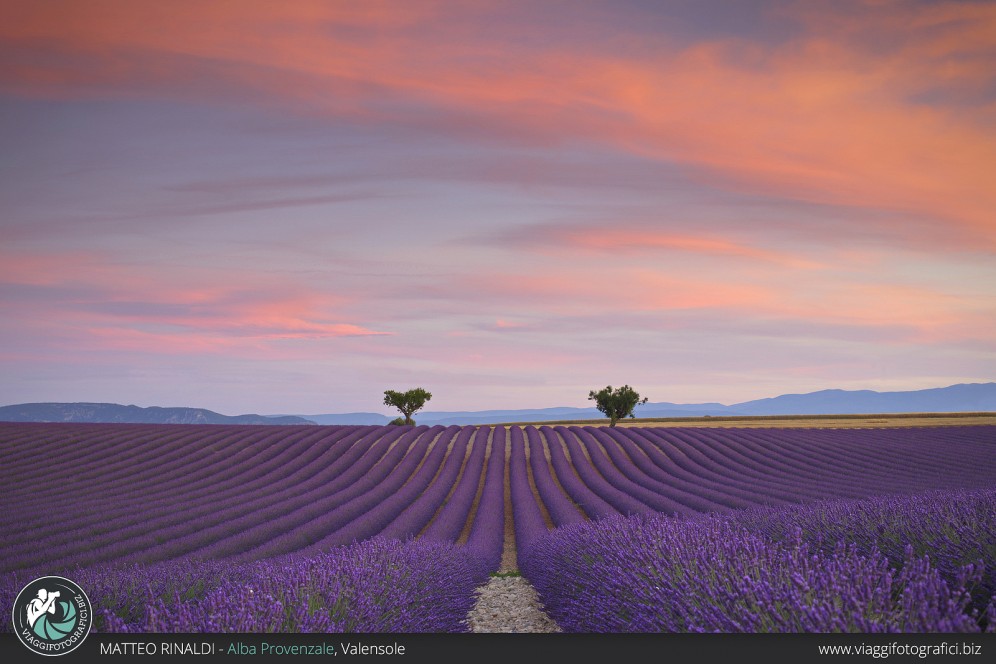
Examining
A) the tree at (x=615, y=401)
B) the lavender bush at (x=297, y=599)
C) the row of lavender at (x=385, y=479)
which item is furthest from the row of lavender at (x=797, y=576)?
the tree at (x=615, y=401)

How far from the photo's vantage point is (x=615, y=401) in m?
39.7

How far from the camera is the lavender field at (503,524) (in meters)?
2.95

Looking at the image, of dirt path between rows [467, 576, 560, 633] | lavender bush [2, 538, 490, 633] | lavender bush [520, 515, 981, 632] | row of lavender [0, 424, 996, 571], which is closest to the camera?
lavender bush [520, 515, 981, 632]

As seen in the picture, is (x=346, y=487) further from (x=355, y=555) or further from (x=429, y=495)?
(x=355, y=555)

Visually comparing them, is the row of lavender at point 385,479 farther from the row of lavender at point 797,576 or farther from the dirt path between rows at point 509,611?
the row of lavender at point 797,576

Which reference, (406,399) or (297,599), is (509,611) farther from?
(406,399)

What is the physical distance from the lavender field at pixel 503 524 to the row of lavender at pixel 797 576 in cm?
2

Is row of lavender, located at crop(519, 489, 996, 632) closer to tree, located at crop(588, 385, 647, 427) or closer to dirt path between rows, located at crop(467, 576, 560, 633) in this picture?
dirt path between rows, located at crop(467, 576, 560, 633)

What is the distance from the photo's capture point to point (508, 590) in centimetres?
683

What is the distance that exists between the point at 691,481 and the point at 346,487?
9671mm

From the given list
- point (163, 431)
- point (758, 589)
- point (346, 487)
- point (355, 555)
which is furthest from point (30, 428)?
point (758, 589)

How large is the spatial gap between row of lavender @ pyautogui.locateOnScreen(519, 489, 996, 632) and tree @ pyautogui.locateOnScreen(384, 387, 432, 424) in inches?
1409

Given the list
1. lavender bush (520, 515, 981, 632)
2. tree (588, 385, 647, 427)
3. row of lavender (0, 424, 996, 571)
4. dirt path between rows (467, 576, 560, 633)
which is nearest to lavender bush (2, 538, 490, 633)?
dirt path between rows (467, 576, 560, 633)

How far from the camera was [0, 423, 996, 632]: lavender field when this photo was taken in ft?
9.66
